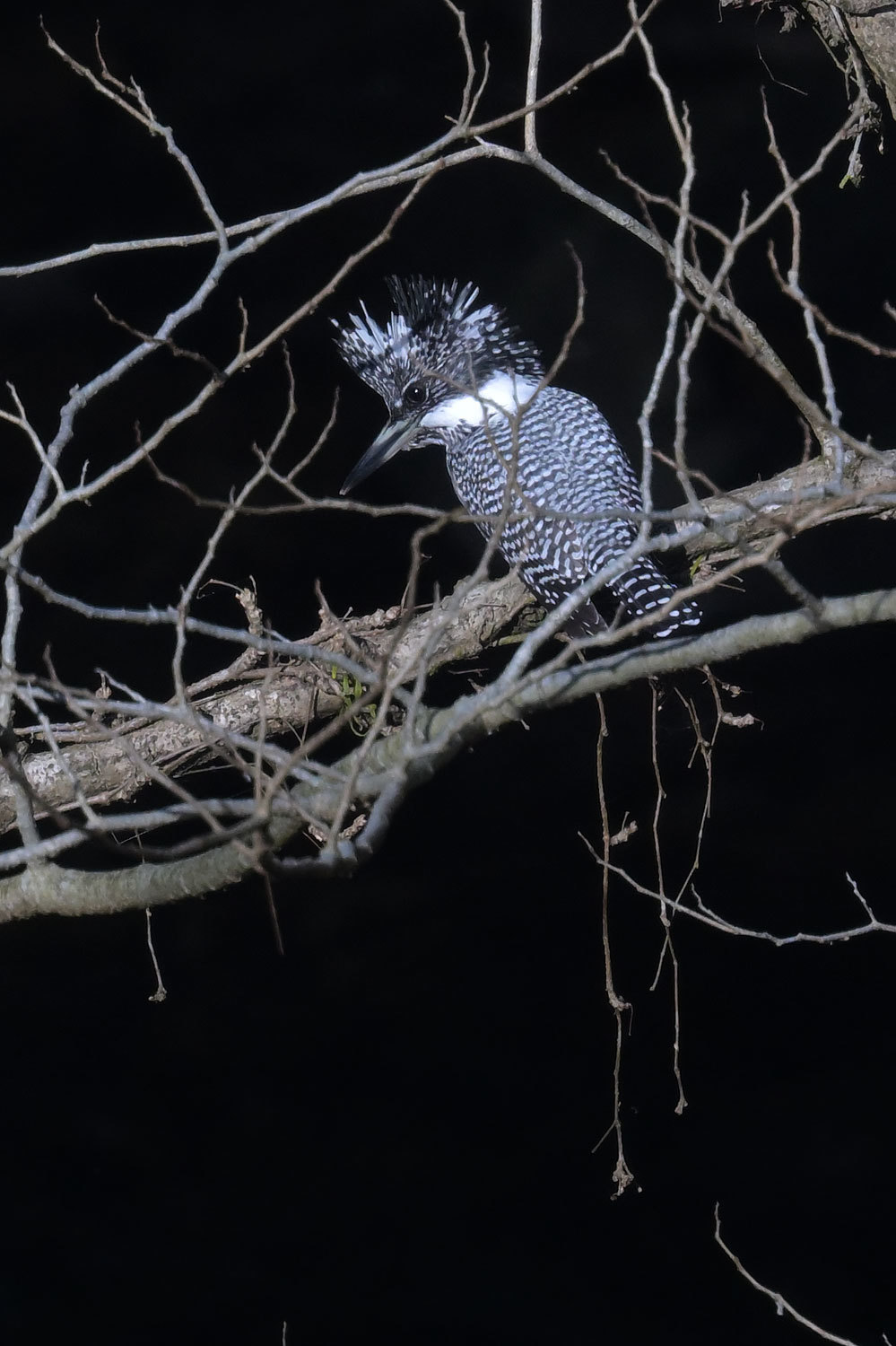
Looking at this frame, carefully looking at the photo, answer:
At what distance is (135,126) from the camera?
2.20 m

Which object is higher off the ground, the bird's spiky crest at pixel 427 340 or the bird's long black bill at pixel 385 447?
the bird's spiky crest at pixel 427 340

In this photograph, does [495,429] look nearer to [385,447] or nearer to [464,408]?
[464,408]

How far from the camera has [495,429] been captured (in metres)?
2.12

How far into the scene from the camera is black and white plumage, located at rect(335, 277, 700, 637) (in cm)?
186

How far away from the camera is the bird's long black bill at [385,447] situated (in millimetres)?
2109

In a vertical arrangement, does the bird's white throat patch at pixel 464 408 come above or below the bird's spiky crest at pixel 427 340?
below

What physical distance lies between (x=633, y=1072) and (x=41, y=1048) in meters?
1.22

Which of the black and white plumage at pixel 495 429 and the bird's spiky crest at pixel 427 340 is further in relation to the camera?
the bird's spiky crest at pixel 427 340

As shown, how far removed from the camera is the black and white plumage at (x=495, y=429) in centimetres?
186

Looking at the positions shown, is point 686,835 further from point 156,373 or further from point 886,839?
point 156,373

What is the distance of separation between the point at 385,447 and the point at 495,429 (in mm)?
198

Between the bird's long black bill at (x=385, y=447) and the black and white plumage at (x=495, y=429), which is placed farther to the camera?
the bird's long black bill at (x=385, y=447)

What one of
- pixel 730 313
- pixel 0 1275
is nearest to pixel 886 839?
pixel 730 313

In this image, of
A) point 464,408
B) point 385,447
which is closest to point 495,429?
point 464,408
